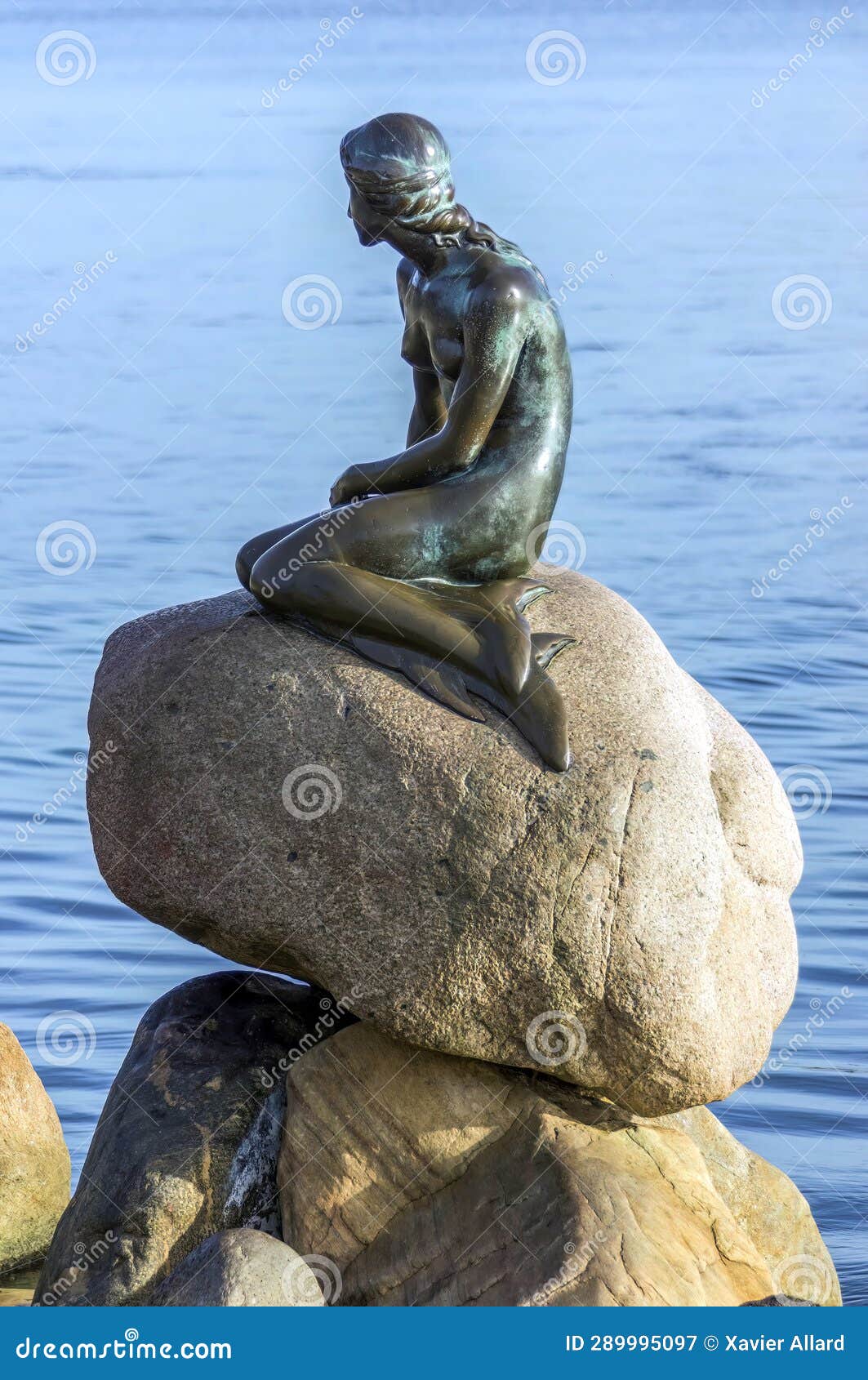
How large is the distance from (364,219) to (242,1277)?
145 inches

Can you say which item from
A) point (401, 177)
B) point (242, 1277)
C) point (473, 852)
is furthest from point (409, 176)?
point (242, 1277)

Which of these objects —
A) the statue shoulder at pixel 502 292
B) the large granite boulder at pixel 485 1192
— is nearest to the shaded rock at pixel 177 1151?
the large granite boulder at pixel 485 1192

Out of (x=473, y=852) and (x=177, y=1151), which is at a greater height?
(x=473, y=852)

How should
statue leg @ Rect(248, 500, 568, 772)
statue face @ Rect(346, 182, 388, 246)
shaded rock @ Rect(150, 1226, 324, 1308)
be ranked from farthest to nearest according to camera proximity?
1. statue face @ Rect(346, 182, 388, 246)
2. statue leg @ Rect(248, 500, 568, 772)
3. shaded rock @ Rect(150, 1226, 324, 1308)

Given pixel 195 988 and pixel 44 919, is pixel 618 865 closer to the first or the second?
pixel 195 988

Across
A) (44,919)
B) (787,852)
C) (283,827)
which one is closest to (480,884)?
(283,827)

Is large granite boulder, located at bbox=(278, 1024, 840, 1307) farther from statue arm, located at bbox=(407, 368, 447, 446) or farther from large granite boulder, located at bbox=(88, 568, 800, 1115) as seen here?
statue arm, located at bbox=(407, 368, 447, 446)

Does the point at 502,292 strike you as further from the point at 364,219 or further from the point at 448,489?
the point at 448,489

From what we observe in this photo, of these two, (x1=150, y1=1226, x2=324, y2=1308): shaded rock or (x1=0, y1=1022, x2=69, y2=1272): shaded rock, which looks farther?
(x1=0, y1=1022, x2=69, y2=1272): shaded rock

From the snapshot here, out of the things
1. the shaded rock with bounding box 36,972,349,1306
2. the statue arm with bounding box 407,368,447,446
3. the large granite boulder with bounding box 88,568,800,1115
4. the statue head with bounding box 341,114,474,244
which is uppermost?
the statue head with bounding box 341,114,474,244

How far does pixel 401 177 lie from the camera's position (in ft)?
24.3

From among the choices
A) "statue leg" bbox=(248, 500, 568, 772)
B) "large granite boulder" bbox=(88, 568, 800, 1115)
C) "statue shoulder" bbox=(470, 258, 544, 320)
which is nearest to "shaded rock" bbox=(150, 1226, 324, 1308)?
"large granite boulder" bbox=(88, 568, 800, 1115)

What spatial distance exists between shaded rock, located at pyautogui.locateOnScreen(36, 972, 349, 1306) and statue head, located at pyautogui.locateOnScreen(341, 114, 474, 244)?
2.90m

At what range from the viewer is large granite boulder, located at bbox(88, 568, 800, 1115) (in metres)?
6.88
